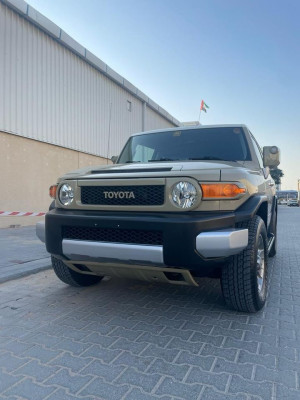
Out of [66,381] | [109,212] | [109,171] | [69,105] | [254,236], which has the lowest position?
[66,381]

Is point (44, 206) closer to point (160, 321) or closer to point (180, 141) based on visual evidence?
point (180, 141)

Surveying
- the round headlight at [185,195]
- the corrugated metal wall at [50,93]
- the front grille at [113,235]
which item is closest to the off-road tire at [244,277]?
the round headlight at [185,195]

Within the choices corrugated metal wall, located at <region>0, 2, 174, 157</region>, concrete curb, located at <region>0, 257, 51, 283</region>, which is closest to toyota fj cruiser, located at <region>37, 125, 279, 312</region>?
concrete curb, located at <region>0, 257, 51, 283</region>

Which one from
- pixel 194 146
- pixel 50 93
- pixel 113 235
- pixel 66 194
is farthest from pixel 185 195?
pixel 50 93

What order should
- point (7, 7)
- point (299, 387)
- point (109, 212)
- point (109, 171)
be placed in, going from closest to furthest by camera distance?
point (299, 387) → point (109, 212) → point (109, 171) → point (7, 7)

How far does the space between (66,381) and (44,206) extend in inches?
411

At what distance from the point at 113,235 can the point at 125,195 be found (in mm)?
365

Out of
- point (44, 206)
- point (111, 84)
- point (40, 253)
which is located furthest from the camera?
point (111, 84)

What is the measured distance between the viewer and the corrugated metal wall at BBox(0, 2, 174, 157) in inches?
400

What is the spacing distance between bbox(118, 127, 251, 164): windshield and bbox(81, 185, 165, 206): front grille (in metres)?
1.14

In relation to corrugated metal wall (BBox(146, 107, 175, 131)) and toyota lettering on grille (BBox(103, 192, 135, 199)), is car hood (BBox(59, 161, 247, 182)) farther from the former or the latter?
corrugated metal wall (BBox(146, 107, 175, 131))

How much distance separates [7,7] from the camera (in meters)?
9.96

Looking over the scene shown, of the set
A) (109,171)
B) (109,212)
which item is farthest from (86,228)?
(109,171)

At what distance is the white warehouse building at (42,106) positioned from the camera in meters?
10.2
